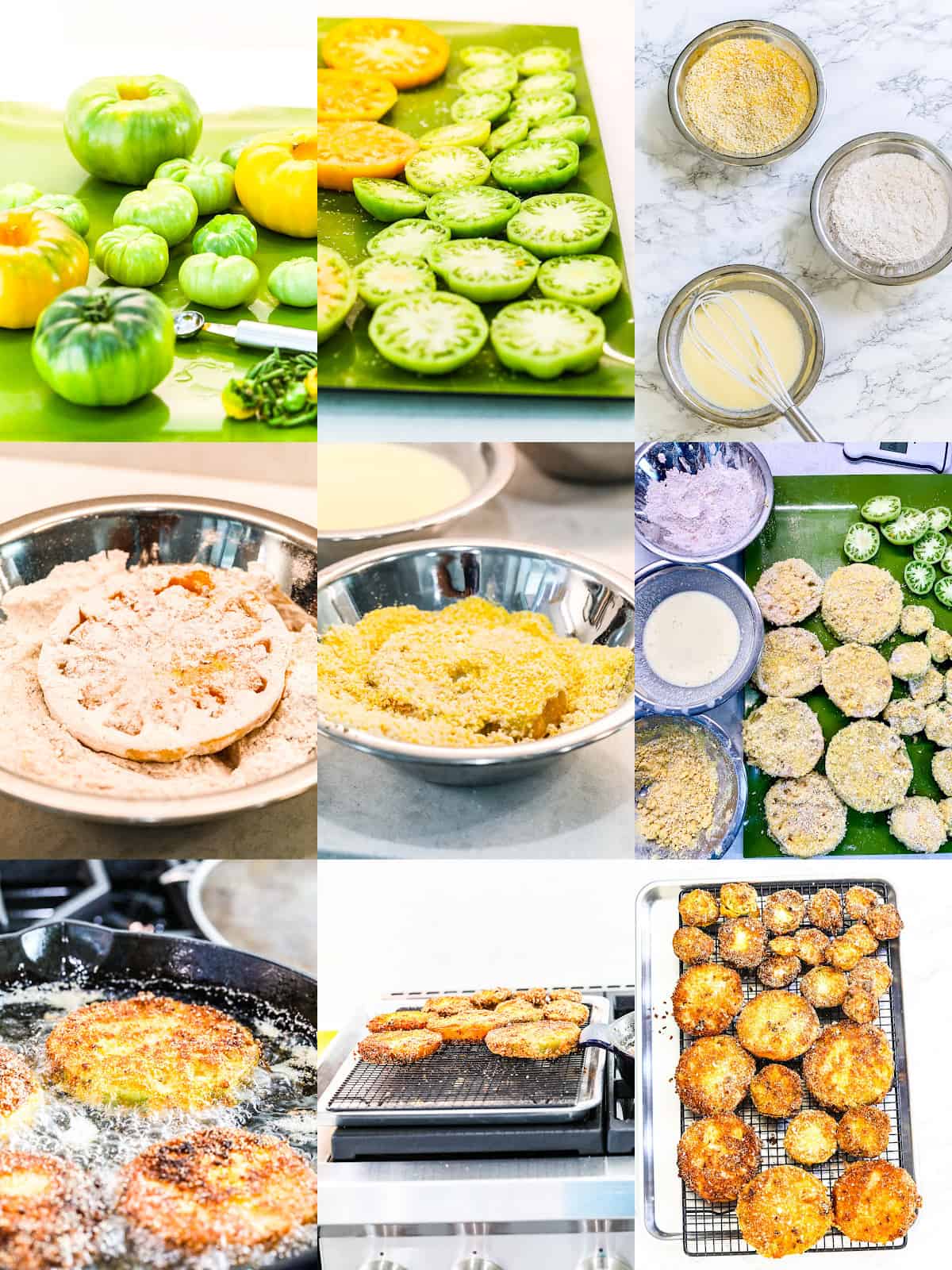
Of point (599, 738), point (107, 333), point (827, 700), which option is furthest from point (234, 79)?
point (827, 700)

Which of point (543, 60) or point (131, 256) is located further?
point (543, 60)

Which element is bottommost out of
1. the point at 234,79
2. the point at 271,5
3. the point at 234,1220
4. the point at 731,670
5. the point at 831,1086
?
the point at 234,1220

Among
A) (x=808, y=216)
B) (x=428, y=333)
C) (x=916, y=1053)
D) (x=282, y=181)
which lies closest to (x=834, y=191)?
(x=808, y=216)

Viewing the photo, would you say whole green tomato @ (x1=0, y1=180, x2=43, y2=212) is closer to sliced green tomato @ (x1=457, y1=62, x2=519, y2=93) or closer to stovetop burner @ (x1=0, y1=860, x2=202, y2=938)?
sliced green tomato @ (x1=457, y1=62, x2=519, y2=93)

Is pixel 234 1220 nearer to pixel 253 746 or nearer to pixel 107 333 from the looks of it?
pixel 253 746

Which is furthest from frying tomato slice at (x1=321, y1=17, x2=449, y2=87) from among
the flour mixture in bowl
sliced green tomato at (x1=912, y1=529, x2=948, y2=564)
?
sliced green tomato at (x1=912, y1=529, x2=948, y2=564)

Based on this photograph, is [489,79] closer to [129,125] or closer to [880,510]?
[129,125]
